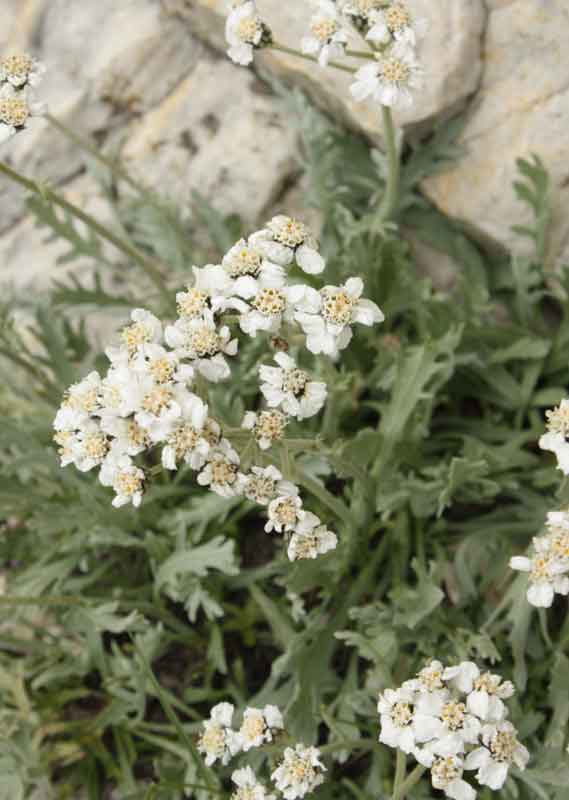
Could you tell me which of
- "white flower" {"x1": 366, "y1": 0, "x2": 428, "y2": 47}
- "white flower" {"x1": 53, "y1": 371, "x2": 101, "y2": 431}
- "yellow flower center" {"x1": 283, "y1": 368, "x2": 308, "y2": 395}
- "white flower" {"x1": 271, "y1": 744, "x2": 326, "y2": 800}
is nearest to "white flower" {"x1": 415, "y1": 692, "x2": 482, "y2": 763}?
"white flower" {"x1": 271, "y1": 744, "x2": 326, "y2": 800}

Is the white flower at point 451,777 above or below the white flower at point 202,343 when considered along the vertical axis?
below

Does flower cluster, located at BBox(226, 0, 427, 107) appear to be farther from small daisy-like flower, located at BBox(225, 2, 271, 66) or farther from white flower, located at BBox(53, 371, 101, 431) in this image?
white flower, located at BBox(53, 371, 101, 431)

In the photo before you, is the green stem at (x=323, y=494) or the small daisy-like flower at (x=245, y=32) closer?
the green stem at (x=323, y=494)

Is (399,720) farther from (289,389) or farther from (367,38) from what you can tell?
(367,38)

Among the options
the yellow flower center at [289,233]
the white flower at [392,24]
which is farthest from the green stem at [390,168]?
the yellow flower center at [289,233]

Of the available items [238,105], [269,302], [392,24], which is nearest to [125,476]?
[269,302]

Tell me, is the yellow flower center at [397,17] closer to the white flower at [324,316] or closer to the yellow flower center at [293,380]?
the white flower at [324,316]

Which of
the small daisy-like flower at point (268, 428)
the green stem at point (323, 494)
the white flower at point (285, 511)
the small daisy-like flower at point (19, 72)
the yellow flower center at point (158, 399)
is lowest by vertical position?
the green stem at point (323, 494)
